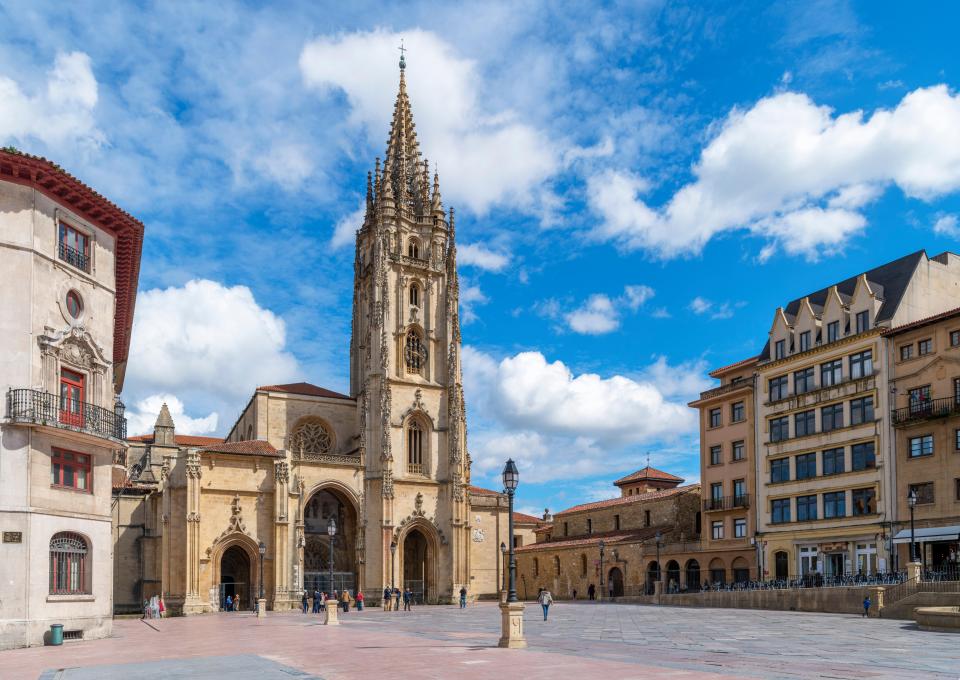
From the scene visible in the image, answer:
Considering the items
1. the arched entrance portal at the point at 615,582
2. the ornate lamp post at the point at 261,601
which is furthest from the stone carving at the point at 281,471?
the arched entrance portal at the point at 615,582

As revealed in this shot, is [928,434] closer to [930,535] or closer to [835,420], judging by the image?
[930,535]

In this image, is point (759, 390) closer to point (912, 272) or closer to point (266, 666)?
point (912, 272)

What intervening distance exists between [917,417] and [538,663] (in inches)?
1372

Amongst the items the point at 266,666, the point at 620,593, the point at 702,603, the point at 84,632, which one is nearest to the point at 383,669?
the point at 266,666

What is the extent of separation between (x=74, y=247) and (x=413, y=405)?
41893 mm

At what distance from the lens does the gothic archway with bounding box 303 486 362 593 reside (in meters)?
66.5

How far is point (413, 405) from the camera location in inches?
2790

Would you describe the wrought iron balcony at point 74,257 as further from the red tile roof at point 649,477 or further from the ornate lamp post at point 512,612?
the red tile roof at point 649,477

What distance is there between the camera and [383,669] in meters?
18.4

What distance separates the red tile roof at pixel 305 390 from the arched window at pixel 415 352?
6.62m

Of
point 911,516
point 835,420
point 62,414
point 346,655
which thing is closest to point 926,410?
point 911,516

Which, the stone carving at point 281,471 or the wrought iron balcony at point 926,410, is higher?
the wrought iron balcony at point 926,410

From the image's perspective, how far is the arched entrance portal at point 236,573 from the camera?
203ft

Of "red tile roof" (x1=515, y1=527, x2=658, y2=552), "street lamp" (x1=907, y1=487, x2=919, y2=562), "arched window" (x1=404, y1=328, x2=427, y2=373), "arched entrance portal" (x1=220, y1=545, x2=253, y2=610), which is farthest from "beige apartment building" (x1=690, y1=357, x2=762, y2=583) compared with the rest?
"arched entrance portal" (x1=220, y1=545, x2=253, y2=610)
